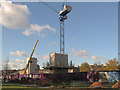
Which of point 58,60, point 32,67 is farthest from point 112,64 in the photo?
point 32,67

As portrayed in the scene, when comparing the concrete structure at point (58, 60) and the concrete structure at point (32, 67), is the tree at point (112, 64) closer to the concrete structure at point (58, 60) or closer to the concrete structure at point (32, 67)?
the concrete structure at point (58, 60)

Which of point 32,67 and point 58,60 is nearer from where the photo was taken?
point 58,60

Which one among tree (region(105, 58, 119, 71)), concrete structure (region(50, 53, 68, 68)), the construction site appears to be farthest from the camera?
tree (region(105, 58, 119, 71))

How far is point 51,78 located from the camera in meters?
67.2

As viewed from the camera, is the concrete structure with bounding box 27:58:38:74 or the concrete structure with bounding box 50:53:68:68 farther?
the concrete structure with bounding box 27:58:38:74

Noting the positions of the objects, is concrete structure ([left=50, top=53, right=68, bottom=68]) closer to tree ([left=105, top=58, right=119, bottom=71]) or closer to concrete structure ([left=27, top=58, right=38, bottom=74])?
concrete structure ([left=27, top=58, right=38, bottom=74])

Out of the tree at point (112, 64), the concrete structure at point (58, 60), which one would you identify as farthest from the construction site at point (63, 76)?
the tree at point (112, 64)

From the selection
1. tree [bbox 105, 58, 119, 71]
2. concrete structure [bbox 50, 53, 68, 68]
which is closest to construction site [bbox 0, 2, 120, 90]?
concrete structure [bbox 50, 53, 68, 68]

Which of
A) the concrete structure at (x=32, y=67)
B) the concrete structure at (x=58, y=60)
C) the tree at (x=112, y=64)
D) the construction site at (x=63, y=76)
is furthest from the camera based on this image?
the concrete structure at (x=32, y=67)

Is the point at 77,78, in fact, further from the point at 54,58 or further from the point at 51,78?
the point at 54,58

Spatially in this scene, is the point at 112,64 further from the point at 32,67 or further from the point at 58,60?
the point at 32,67

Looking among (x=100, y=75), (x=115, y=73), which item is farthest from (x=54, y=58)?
(x=115, y=73)

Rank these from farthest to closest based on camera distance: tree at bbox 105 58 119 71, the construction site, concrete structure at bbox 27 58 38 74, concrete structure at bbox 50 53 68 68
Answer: concrete structure at bbox 27 58 38 74
tree at bbox 105 58 119 71
concrete structure at bbox 50 53 68 68
the construction site

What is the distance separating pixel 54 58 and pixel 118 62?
36.5m
